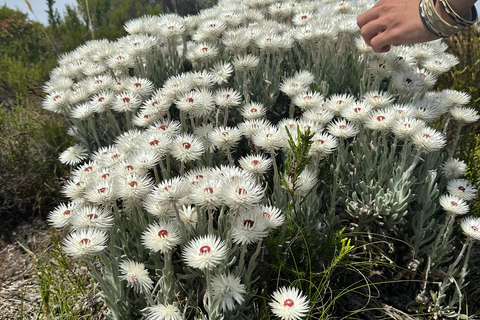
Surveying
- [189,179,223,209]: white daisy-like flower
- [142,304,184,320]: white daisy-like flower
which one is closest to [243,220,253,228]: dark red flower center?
[189,179,223,209]: white daisy-like flower

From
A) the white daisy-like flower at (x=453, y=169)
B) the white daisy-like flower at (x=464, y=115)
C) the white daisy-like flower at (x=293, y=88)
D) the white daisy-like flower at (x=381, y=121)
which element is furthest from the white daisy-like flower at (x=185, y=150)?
the white daisy-like flower at (x=464, y=115)

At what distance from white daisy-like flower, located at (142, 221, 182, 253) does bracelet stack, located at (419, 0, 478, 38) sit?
1698 millimetres

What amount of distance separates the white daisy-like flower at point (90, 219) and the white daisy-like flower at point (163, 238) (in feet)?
0.75

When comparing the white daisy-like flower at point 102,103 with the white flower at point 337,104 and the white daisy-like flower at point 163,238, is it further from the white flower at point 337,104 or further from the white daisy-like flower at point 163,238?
the white flower at point 337,104

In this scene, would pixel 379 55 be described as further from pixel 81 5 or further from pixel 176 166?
pixel 81 5

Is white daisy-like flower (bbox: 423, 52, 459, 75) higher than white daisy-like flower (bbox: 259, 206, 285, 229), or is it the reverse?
white daisy-like flower (bbox: 423, 52, 459, 75)

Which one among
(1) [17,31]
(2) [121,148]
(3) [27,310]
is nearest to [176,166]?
(2) [121,148]

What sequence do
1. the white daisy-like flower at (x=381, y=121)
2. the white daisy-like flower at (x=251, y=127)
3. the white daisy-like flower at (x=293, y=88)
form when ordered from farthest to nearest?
1. the white daisy-like flower at (x=293, y=88)
2. the white daisy-like flower at (x=251, y=127)
3. the white daisy-like flower at (x=381, y=121)

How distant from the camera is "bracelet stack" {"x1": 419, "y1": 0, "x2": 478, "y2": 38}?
88.6 inches

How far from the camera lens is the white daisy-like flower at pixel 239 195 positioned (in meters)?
1.79

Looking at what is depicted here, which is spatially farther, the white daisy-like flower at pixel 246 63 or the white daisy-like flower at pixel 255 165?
the white daisy-like flower at pixel 246 63

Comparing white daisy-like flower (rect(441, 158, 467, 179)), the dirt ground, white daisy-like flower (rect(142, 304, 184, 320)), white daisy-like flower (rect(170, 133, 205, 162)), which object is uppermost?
white daisy-like flower (rect(170, 133, 205, 162))

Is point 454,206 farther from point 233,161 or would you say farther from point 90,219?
point 90,219

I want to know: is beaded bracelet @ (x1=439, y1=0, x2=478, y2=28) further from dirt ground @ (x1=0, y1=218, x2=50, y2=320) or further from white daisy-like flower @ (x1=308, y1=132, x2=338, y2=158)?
dirt ground @ (x1=0, y1=218, x2=50, y2=320)
